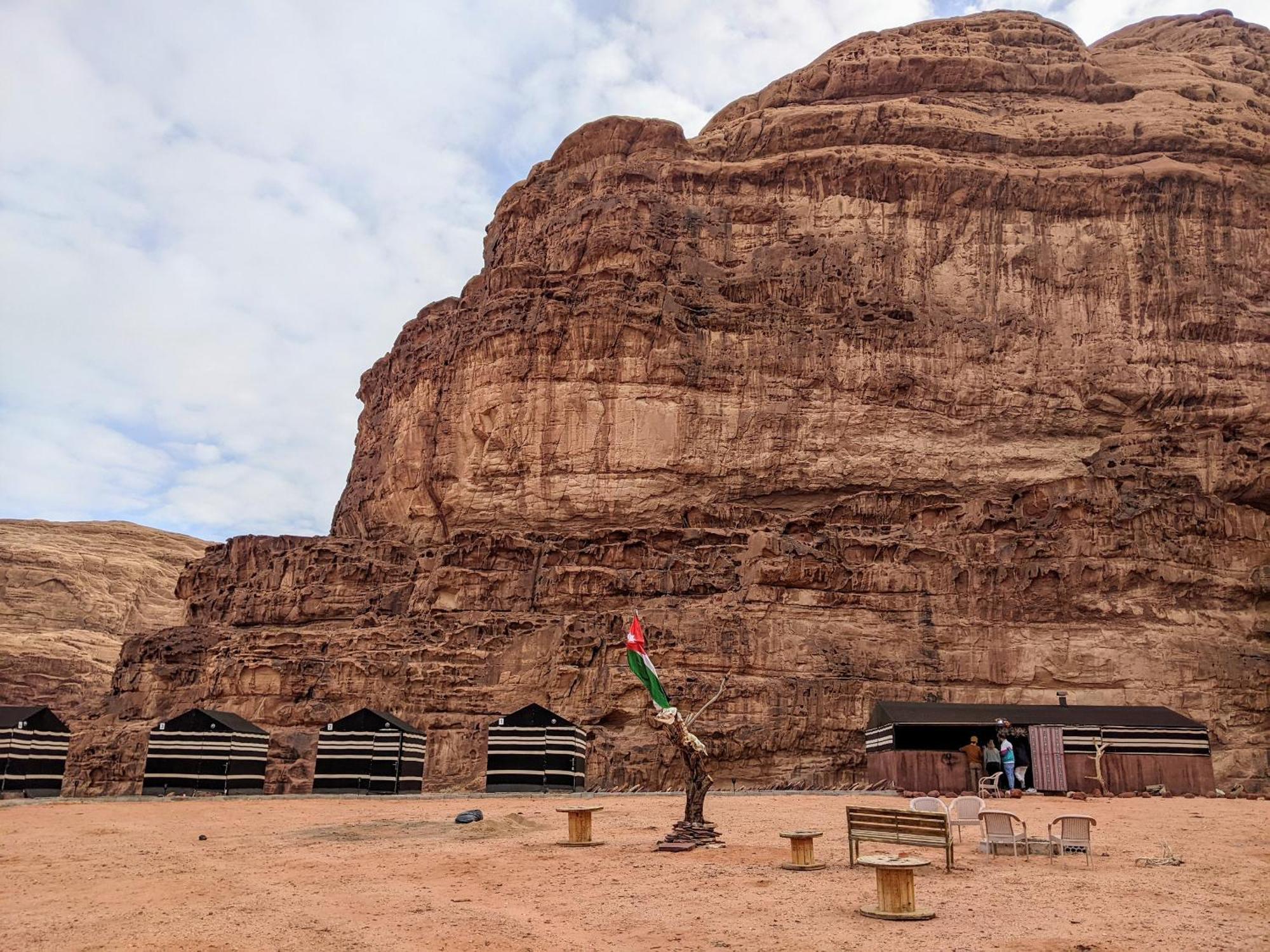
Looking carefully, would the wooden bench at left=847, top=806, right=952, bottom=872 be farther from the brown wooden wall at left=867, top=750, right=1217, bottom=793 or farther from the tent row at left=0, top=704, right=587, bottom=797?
the tent row at left=0, top=704, right=587, bottom=797

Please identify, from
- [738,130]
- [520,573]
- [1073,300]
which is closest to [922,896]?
[520,573]

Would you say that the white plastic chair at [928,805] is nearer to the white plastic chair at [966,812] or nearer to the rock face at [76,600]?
the white plastic chair at [966,812]

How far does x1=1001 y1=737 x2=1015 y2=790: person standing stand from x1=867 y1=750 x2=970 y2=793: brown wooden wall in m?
1.32

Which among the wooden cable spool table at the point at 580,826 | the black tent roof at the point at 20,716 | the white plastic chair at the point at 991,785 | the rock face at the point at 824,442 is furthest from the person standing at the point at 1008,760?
the black tent roof at the point at 20,716

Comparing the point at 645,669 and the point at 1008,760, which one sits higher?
the point at 645,669

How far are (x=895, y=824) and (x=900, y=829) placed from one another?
10cm

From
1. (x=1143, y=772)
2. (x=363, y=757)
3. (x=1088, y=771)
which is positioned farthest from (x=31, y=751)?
(x=1143, y=772)

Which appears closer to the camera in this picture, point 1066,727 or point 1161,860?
point 1161,860

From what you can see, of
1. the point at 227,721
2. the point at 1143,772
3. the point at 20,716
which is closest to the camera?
the point at 20,716

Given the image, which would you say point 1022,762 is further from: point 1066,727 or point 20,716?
point 20,716

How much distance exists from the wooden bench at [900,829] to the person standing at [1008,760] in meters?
17.2

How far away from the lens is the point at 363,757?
3700cm

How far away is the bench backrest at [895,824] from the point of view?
1631cm

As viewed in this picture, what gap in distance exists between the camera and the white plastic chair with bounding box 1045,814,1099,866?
58.4 ft
